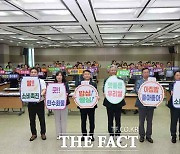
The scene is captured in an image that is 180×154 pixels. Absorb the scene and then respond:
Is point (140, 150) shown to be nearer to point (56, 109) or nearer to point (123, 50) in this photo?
point (56, 109)

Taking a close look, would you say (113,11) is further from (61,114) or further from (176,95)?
(61,114)

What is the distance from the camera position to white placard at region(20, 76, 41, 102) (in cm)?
461

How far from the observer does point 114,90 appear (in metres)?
4.45

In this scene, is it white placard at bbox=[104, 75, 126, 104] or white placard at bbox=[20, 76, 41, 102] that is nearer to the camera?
white placard at bbox=[104, 75, 126, 104]

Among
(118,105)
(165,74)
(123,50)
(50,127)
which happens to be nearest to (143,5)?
(118,105)

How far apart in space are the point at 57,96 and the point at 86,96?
571mm

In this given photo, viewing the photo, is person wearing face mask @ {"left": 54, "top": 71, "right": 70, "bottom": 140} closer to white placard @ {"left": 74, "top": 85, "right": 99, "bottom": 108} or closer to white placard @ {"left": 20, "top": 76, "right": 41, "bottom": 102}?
white placard @ {"left": 74, "top": 85, "right": 99, "bottom": 108}

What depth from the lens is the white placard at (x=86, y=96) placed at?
14.6 ft

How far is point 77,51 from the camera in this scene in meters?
20.7

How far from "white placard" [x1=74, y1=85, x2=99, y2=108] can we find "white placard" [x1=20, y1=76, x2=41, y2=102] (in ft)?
2.57

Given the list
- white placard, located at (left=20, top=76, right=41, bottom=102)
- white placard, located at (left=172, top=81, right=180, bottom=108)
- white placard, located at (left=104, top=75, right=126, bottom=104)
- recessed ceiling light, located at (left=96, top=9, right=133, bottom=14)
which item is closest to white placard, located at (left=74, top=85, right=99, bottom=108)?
white placard, located at (left=104, top=75, right=126, bottom=104)

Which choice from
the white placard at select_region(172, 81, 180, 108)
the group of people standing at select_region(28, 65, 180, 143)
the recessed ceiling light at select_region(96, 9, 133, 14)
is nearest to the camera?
the white placard at select_region(172, 81, 180, 108)

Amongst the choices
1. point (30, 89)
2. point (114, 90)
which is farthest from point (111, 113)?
point (30, 89)

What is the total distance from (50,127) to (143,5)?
3603mm
